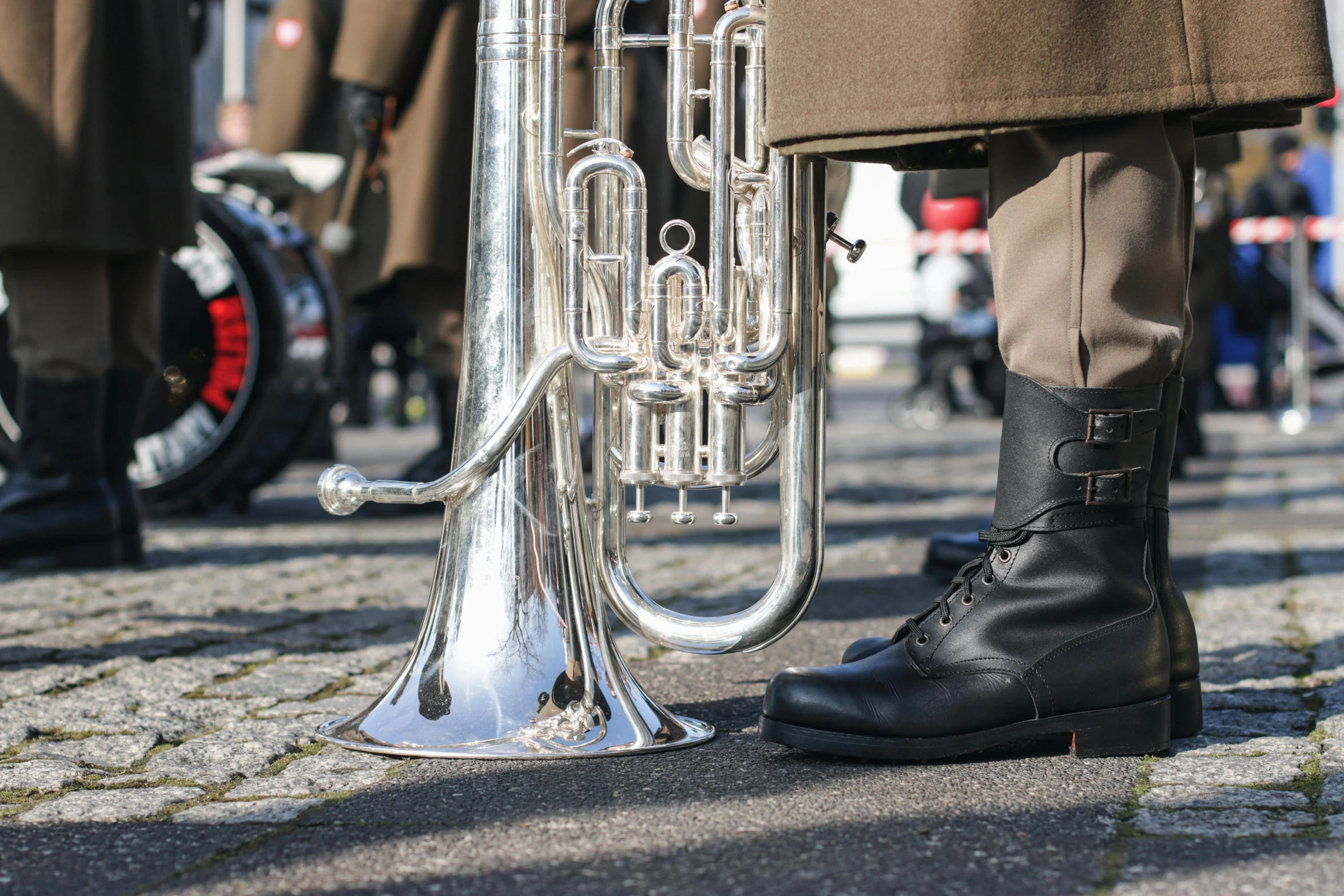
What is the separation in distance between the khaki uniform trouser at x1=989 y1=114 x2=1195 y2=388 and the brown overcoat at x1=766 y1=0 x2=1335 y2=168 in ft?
0.19

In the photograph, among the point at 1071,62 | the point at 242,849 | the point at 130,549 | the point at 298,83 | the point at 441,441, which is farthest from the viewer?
the point at 298,83

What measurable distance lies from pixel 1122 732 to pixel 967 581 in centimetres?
24

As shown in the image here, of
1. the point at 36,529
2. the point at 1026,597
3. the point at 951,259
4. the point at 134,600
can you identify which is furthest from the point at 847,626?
the point at 951,259

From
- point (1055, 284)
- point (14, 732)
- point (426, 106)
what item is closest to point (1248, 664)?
point (1055, 284)

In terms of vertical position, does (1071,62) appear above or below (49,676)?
above

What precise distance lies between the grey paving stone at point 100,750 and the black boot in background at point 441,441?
116 inches

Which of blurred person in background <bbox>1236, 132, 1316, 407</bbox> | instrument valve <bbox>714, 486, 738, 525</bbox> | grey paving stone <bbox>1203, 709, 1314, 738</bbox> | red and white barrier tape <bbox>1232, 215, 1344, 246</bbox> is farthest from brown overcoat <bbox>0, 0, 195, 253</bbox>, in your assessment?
red and white barrier tape <bbox>1232, 215, 1344, 246</bbox>

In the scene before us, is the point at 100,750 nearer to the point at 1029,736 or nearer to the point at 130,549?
the point at 1029,736

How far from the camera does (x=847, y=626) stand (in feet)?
9.34

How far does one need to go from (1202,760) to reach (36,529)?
2.64 m

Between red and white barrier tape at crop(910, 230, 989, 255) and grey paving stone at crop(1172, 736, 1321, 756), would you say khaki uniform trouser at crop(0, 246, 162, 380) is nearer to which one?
grey paving stone at crop(1172, 736, 1321, 756)

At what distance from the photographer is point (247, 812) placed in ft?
5.36

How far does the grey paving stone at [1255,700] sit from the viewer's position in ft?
6.98

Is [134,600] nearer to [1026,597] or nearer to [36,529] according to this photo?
[36,529]
